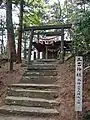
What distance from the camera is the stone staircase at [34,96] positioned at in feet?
23.2

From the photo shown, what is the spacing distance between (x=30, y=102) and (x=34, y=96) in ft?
1.43

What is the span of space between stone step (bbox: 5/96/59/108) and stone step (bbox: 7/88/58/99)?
24 cm

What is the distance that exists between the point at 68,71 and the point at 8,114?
3625mm

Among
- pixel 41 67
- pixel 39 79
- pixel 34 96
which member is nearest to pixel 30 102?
pixel 34 96

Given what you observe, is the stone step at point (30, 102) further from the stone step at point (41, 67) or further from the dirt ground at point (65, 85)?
the stone step at point (41, 67)

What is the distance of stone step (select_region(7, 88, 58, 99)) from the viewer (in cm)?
789

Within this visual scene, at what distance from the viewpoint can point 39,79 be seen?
9492 mm

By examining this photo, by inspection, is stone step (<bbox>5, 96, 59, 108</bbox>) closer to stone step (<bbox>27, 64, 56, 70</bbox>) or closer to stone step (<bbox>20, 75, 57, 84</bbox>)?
stone step (<bbox>20, 75, 57, 84</bbox>)

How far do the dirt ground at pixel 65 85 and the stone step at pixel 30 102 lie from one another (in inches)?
9.6

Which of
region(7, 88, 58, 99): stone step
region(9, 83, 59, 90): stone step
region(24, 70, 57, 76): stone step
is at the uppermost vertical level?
region(24, 70, 57, 76): stone step

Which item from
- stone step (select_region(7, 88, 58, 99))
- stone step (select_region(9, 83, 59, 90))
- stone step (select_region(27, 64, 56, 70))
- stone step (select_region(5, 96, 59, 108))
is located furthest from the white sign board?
stone step (select_region(27, 64, 56, 70))

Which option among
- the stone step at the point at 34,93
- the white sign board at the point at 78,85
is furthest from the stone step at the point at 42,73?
the white sign board at the point at 78,85

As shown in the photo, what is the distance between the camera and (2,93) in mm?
8258

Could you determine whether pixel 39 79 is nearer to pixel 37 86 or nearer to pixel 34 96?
pixel 37 86
